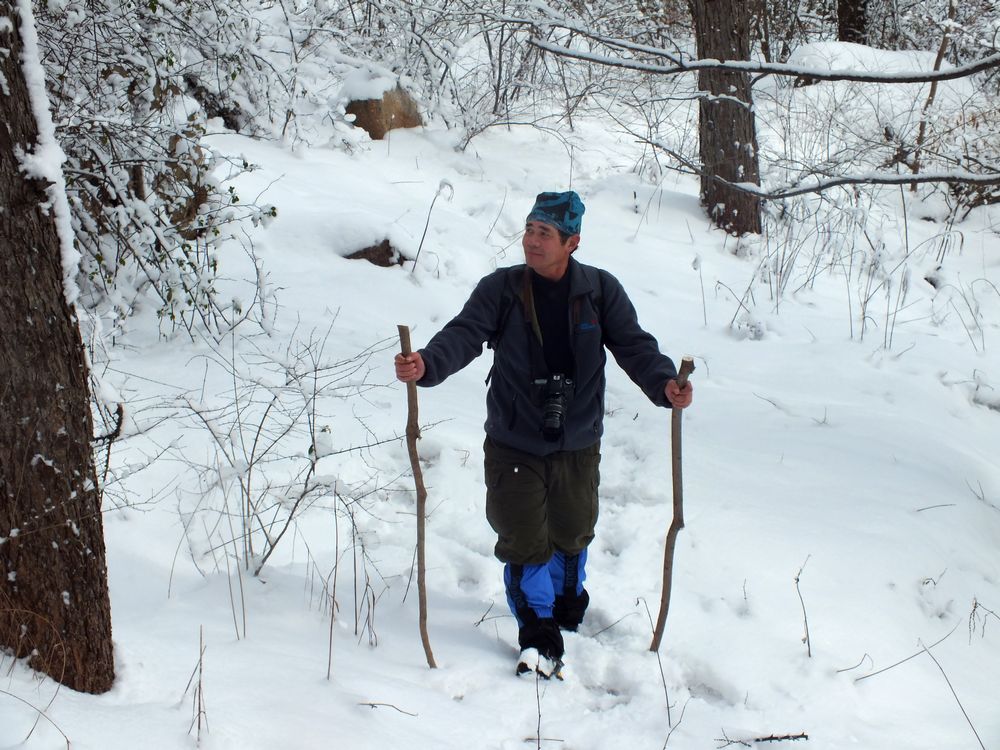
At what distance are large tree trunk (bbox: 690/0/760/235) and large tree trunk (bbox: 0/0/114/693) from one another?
538cm

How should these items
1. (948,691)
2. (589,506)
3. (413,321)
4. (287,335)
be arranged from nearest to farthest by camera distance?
(948,691)
(589,506)
(287,335)
(413,321)

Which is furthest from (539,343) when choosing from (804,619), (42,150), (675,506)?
(42,150)

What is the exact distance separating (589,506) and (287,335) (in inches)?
98.3

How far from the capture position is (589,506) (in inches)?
115

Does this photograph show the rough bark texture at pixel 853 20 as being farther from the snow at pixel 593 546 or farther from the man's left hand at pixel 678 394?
the man's left hand at pixel 678 394

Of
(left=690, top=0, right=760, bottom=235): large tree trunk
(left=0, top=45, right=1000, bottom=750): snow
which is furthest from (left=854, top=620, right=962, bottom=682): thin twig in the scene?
(left=690, top=0, right=760, bottom=235): large tree trunk

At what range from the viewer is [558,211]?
2658 millimetres

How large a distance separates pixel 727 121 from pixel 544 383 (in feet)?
17.0

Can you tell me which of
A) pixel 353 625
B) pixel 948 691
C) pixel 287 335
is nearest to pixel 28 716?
pixel 353 625

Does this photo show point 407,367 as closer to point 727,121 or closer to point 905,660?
point 905,660

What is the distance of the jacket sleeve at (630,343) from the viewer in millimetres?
2656

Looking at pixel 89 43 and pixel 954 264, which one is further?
pixel 954 264

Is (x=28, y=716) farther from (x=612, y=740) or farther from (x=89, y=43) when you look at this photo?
(x=89, y=43)

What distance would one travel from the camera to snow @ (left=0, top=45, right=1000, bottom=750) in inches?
94.3
